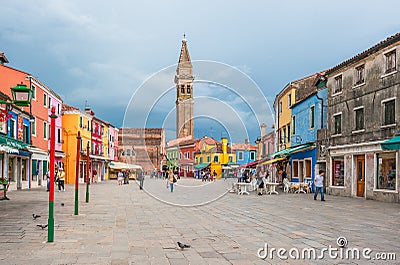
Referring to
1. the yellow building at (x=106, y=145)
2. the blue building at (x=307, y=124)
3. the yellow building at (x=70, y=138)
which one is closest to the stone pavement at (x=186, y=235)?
the blue building at (x=307, y=124)

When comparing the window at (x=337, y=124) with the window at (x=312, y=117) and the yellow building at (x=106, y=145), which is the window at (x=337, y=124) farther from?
the yellow building at (x=106, y=145)

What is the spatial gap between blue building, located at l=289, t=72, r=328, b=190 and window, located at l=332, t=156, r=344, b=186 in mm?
2311

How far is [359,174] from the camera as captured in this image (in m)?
22.7

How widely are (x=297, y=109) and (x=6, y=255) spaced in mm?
27825

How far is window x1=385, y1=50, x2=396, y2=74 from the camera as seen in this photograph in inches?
762

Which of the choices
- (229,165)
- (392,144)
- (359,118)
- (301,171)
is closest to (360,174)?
(359,118)

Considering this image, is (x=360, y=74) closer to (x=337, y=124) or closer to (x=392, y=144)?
(x=337, y=124)

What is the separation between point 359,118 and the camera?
2245cm

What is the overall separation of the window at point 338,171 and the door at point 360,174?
1.56 m

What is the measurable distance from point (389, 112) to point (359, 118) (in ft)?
8.83

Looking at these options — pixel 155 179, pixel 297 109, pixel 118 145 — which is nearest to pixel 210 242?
pixel 297 109

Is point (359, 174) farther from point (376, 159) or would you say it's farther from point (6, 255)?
point (6, 255)

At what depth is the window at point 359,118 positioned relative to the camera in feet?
72.6

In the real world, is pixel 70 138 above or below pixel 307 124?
below
